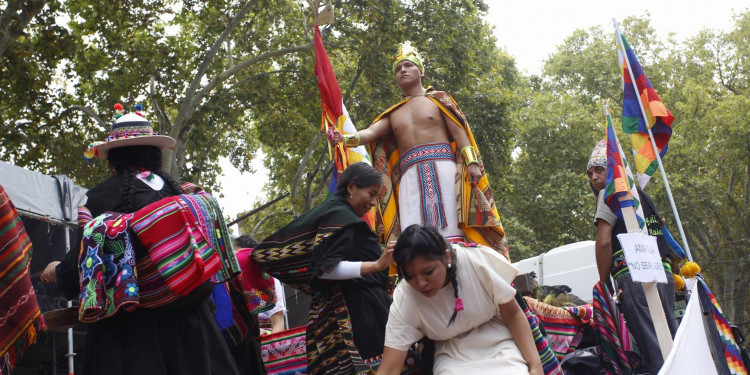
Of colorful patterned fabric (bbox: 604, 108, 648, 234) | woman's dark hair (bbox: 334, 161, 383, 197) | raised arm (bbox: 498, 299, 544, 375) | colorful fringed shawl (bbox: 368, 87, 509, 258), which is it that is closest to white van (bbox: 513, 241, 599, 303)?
colorful fringed shawl (bbox: 368, 87, 509, 258)

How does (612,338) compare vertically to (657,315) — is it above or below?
below

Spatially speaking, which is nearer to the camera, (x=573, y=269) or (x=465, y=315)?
(x=465, y=315)

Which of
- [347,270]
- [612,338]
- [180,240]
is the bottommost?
[612,338]

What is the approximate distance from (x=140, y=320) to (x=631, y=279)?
346cm

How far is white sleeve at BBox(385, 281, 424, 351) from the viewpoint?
12.2 feet

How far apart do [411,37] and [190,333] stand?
13.5 meters

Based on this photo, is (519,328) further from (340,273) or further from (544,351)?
(340,273)

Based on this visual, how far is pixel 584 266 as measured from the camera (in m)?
13.1

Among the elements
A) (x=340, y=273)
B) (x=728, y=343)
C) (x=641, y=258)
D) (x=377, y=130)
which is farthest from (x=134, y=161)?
(x=728, y=343)

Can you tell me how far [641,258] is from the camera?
4.91 meters

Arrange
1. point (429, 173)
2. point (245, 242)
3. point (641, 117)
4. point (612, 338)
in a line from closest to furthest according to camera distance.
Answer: point (612, 338), point (429, 173), point (641, 117), point (245, 242)

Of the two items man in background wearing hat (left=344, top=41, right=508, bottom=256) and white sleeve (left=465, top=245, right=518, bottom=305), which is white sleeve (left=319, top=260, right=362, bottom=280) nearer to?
white sleeve (left=465, top=245, right=518, bottom=305)

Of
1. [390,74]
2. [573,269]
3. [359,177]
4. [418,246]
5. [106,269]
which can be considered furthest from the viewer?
[390,74]

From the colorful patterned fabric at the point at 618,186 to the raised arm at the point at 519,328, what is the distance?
74.4 inches
